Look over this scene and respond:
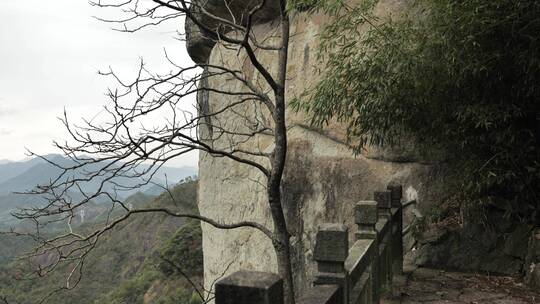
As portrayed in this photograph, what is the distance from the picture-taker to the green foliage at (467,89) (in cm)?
505

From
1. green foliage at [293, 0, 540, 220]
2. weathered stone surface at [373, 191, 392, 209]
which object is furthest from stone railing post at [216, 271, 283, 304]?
green foliage at [293, 0, 540, 220]

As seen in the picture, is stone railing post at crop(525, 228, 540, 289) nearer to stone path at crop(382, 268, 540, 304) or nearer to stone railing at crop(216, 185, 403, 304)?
stone path at crop(382, 268, 540, 304)

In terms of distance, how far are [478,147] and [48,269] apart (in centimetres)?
582

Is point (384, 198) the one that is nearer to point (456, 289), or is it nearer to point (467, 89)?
point (456, 289)

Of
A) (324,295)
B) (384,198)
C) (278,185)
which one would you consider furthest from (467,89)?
(324,295)

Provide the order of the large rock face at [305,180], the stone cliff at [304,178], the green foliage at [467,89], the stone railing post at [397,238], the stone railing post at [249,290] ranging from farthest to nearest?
the large rock face at [305,180]
the stone cliff at [304,178]
the stone railing post at [397,238]
the green foliage at [467,89]
the stone railing post at [249,290]

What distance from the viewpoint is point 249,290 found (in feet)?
5.31

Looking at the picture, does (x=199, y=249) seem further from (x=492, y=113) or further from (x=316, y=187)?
(x=492, y=113)

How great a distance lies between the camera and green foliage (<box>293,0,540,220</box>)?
16.6ft

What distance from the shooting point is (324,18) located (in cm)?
1066

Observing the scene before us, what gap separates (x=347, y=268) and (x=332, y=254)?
1.73 ft

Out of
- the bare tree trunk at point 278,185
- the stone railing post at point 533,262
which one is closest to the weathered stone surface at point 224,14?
the bare tree trunk at point 278,185

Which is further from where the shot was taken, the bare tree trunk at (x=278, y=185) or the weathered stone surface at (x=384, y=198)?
the bare tree trunk at (x=278, y=185)

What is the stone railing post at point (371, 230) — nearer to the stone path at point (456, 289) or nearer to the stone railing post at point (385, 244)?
the stone railing post at point (385, 244)
